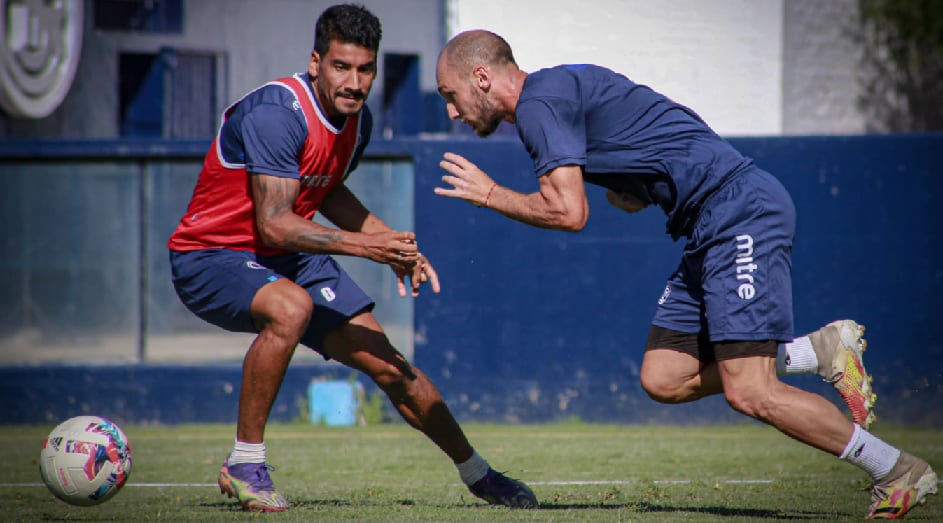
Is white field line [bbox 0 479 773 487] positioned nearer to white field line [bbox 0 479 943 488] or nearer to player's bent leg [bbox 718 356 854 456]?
white field line [bbox 0 479 943 488]

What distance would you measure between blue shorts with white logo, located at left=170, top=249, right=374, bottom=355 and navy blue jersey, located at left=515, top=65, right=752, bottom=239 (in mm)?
1502

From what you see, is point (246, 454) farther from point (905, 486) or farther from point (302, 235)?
point (905, 486)

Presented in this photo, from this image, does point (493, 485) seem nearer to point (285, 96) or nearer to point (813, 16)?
point (285, 96)

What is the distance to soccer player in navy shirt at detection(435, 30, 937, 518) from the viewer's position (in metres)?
4.59

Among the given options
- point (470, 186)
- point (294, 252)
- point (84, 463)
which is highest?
point (470, 186)

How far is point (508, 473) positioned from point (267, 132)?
2.93 metres

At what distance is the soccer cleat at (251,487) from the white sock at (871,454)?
250 cm

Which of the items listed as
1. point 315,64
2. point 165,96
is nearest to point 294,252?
point 315,64

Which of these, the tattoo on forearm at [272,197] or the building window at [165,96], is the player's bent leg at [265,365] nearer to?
the tattoo on forearm at [272,197]

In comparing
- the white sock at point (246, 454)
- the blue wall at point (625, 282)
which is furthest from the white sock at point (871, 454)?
the blue wall at point (625, 282)

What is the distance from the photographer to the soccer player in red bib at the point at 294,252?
17.3 feet

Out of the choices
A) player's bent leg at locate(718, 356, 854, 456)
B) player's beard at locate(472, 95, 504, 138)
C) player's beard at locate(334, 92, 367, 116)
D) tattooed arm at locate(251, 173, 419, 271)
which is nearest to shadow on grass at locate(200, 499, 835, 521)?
player's bent leg at locate(718, 356, 854, 456)

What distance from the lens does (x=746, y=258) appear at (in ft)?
15.3

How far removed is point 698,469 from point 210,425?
563 centimetres
